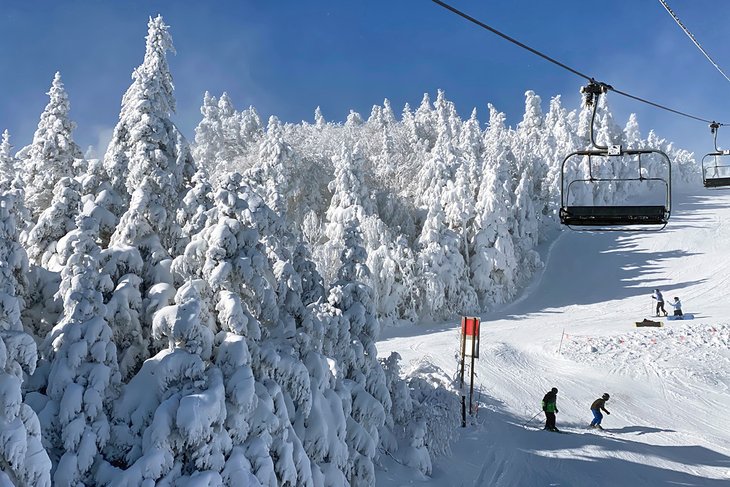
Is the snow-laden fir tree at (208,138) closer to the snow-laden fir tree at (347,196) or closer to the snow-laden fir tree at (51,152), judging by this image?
the snow-laden fir tree at (347,196)

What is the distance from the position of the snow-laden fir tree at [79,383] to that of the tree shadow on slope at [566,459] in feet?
26.9

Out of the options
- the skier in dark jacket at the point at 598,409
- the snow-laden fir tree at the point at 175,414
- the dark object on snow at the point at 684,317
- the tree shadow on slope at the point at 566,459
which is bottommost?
the tree shadow on slope at the point at 566,459

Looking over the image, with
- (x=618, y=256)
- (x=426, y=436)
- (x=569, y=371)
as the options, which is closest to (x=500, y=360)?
(x=569, y=371)

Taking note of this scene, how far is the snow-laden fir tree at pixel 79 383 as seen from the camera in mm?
8570

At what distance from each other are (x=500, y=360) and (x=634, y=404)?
5562 millimetres

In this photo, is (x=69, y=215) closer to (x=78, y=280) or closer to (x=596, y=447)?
(x=78, y=280)

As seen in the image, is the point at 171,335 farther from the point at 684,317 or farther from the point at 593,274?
the point at 593,274

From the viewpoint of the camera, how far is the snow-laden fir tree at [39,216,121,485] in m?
8.57

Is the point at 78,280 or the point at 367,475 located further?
the point at 367,475

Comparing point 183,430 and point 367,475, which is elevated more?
point 183,430

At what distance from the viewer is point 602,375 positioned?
23.2 meters

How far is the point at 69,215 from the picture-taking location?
49.6 ft

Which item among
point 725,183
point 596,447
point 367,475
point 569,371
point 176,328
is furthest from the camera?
point 569,371

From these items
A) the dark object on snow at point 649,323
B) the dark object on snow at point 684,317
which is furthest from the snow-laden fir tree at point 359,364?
the dark object on snow at point 684,317
